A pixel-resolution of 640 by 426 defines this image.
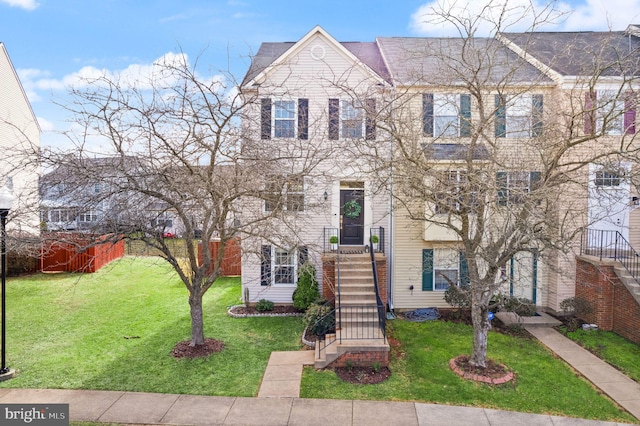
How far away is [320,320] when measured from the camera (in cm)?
948

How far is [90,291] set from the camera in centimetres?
1462

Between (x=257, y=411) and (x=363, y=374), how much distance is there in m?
2.45

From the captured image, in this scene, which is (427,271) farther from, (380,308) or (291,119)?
(291,119)

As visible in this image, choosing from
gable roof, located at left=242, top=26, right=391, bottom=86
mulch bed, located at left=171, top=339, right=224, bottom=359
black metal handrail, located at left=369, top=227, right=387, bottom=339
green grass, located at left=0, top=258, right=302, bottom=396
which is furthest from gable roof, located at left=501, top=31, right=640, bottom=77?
mulch bed, located at left=171, top=339, right=224, bottom=359

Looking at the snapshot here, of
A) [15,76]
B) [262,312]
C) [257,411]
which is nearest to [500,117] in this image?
[262,312]

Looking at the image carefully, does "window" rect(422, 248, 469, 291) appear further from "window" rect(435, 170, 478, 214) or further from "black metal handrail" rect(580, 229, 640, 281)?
"window" rect(435, 170, 478, 214)

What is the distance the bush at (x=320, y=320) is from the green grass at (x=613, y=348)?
651cm

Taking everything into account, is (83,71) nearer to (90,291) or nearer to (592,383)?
(90,291)

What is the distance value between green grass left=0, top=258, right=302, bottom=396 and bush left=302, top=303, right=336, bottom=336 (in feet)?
1.91

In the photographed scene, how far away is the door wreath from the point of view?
1259 centimetres

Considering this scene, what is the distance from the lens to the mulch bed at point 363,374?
7715 mm

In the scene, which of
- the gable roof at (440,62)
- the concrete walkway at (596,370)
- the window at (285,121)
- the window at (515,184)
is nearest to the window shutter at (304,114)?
the window at (285,121)

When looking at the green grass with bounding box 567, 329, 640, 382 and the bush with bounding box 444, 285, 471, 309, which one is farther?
the bush with bounding box 444, 285, 471, 309

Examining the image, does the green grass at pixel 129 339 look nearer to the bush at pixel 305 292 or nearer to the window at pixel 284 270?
the bush at pixel 305 292
